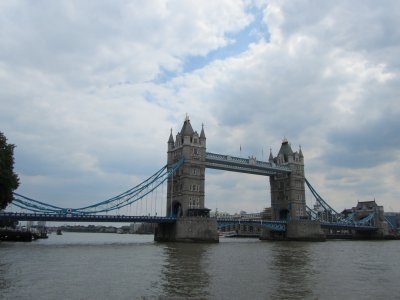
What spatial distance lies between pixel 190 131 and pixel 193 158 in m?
5.45

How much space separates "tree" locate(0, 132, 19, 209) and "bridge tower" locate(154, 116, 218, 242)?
94.6 ft

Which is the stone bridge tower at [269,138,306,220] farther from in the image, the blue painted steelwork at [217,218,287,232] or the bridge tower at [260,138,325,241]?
the blue painted steelwork at [217,218,287,232]

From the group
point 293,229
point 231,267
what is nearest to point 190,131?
point 293,229

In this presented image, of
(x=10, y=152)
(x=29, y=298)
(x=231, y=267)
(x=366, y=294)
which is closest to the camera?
(x=29, y=298)

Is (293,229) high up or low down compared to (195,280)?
up

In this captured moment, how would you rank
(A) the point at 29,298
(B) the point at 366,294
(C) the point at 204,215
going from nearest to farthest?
(A) the point at 29,298
(B) the point at 366,294
(C) the point at 204,215

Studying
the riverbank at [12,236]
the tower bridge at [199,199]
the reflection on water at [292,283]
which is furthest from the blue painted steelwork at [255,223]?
the reflection on water at [292,283]

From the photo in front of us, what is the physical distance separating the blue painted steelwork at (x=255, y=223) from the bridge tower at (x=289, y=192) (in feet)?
5.88

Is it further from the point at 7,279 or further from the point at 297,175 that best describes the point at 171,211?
the point at 7,279

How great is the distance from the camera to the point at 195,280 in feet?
72.5

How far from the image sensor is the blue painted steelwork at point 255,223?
7709 centimetres

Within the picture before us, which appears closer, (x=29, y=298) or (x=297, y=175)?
(x=29, y=298)

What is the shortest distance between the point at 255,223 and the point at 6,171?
5026 cm

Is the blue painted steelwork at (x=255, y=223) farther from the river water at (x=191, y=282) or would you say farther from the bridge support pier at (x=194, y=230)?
the river water at (x=191, y=282)
